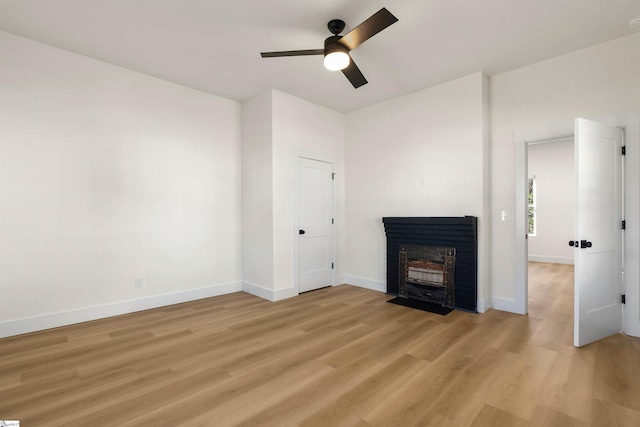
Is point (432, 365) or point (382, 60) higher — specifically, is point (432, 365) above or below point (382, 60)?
below

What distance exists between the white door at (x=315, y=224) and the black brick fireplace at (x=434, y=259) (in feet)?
3.34

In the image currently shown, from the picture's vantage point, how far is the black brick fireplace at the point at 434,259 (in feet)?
12.2

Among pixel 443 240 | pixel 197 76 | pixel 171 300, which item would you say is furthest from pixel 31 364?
pixel 443 240

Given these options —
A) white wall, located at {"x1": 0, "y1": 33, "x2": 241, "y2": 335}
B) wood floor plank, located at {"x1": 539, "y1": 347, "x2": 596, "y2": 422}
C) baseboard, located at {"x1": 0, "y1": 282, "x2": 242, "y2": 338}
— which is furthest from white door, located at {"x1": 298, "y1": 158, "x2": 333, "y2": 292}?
wood floor plank, located at {"x1": 539, "y1": 347, "x2": 596, "y2": 422}

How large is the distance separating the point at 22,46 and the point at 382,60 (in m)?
3.80

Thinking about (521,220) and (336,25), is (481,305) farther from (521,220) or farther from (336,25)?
(336,25)

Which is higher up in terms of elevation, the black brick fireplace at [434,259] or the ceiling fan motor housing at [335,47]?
the ceiling fan motor housing at [335,47]

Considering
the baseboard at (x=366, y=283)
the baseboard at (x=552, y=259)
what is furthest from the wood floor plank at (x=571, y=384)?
the baseboard at (x=552, y=259)

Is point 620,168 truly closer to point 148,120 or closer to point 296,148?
point 296,148

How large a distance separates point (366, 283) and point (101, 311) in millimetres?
3644

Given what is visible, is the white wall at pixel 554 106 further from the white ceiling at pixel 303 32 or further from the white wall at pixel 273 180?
the white wall at pixel 273 180

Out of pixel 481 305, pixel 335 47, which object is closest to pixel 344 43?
pixel 335 47

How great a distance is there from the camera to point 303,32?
9.58ft

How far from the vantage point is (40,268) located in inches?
122
